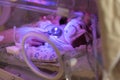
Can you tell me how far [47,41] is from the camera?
832 millimetres

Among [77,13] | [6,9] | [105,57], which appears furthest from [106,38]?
[6,9]

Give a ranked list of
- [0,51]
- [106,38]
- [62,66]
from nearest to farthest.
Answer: [106,38] < [62,66] < [0,51]

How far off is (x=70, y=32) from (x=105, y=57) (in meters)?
0.37

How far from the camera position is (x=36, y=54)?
0.91m

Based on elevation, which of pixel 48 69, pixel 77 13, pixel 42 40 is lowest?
pixel 48 69

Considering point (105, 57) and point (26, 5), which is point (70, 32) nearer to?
point (26, 5)

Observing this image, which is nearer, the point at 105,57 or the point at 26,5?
the point at 105,57

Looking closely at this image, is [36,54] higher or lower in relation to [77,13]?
lower

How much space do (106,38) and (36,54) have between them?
0.48m

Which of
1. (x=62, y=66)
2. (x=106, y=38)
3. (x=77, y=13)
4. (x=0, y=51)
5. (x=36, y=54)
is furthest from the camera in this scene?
(x=0, y=51)

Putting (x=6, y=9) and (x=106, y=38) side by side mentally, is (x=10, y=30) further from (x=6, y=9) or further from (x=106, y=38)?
(x=106, y=38)

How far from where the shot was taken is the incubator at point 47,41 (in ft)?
2.34

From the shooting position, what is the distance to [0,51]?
103cm

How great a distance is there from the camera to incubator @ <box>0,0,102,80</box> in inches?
28.1
